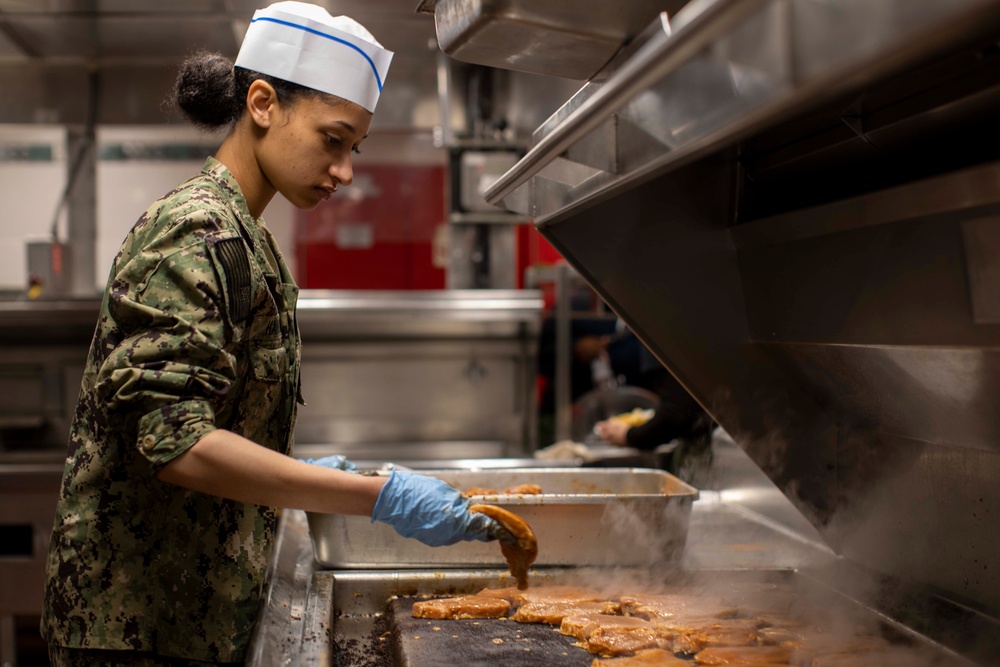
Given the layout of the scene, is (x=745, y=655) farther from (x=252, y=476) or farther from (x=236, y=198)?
(x=236, y=198)

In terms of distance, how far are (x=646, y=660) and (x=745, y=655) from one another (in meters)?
0.17

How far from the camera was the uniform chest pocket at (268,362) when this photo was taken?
1423 mm

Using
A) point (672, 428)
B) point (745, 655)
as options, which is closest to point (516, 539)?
point (745, 655)

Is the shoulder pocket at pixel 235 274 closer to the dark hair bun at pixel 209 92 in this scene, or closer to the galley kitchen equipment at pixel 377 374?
the dark hair bun at pixel 209 92

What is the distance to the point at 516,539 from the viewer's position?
148cm

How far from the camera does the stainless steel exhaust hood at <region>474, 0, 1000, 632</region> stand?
0.66 m

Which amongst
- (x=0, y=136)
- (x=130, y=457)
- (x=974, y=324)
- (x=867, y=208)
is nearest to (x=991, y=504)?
(x=974, y=324)

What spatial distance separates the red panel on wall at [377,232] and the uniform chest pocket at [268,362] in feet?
14.5

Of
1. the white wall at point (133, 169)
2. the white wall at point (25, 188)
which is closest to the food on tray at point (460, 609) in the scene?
the white wall at point (133, 169)

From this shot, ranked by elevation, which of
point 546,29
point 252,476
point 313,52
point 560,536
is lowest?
point 560,536

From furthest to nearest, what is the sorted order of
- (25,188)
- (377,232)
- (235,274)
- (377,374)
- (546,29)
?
(377,232) → (25,188) → (377,374) → (235,274) → (546,29)

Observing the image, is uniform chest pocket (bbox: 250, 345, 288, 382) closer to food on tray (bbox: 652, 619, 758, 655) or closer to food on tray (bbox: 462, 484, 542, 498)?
food on tray (bbox: 462, 484, 542, 498)

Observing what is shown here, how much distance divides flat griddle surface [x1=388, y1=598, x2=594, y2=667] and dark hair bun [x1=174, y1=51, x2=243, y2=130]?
1.00 metres

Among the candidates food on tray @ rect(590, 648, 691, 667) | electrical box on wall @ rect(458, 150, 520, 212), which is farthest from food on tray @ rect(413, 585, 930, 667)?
electrical box on wall @ rect(458, 150, 520, 212)
